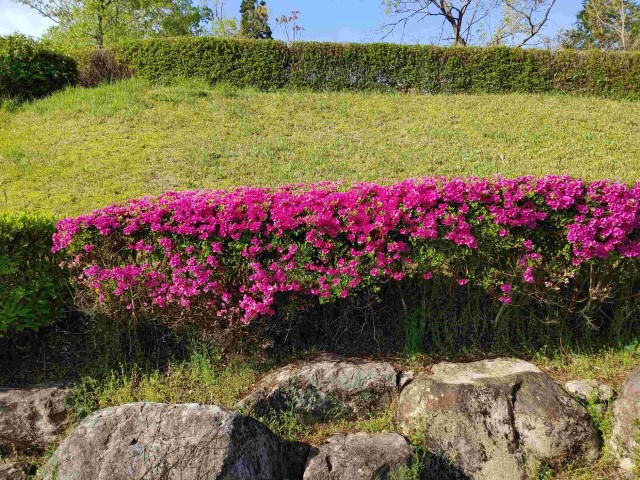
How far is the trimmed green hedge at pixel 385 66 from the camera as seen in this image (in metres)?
14.7

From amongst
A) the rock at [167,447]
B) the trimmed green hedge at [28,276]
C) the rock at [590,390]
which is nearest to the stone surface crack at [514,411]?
the rock at [590,390]

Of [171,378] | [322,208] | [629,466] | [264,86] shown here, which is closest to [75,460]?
[171,378]

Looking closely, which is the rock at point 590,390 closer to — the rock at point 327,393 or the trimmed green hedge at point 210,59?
the rock at point 327,393

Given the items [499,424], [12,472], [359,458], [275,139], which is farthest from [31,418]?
[275,139]

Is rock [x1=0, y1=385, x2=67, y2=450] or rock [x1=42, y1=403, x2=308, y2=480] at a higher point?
rock [x1=42, y1=403, x2=308, y2=480]

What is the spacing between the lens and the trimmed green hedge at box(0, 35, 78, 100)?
13672mm

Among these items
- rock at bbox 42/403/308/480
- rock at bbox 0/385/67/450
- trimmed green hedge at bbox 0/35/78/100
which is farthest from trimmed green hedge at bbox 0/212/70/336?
trimmed green hedge at bbox 0/35/78/100

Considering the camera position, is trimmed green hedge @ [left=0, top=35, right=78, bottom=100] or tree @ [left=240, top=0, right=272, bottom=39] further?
tree @ [left=240, top=0, right=272, bottom=39]

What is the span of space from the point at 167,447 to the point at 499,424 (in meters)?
2.33

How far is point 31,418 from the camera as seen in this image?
4055mm

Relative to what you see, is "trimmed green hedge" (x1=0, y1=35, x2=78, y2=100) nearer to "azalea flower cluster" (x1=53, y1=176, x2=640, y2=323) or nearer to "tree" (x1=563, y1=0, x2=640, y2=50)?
"azalea flower cluster" (x1=53, y1=176, x2=640, y2=323)

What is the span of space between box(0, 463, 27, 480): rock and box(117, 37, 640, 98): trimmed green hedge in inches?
495

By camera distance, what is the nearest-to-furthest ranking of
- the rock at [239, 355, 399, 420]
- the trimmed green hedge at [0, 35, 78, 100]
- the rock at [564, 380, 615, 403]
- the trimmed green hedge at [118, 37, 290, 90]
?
the rock at [564, 380, 615, 403], the rock at [239, 355, 399, 420], the trimmed green hedge at [0, 35, 78, 100], the trimmed green hedge at [118, 37, 290, 90]

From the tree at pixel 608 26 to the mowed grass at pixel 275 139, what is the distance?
23.8m
